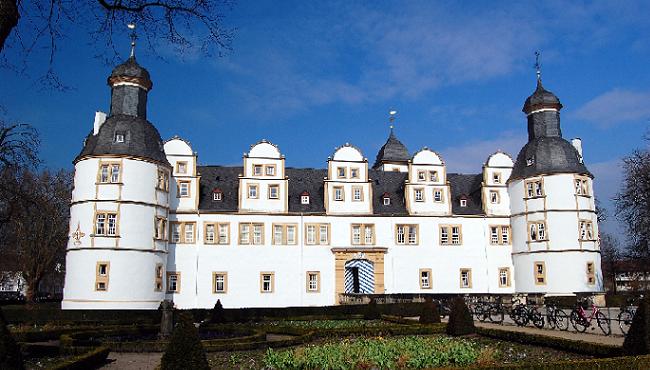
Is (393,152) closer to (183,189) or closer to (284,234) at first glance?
(284,234)

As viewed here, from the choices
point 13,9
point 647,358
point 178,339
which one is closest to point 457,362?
point 647,358

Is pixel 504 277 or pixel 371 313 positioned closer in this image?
pixel 371 313

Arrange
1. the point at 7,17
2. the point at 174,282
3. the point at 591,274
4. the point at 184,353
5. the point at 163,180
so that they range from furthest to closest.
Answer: the point at 591,274 → the point at 174,282 → the point at 163,180 → the point at 184,353 → the point at 7,17

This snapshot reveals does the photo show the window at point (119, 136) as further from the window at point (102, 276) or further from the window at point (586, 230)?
the window at point (586, 230)

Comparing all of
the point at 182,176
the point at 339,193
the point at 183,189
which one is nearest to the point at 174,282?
the point at 183,189

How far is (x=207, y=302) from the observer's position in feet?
111

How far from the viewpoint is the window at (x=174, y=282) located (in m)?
33.6

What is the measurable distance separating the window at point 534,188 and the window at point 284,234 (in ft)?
49.3

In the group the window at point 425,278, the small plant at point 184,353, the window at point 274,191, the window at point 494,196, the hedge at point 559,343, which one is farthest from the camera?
the window at point 494,196

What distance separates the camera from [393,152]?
4875 cm

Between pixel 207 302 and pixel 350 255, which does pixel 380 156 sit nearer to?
pixel 350 255

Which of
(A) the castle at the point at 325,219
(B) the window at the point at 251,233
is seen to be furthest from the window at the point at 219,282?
(B) the window at the point at 251,233

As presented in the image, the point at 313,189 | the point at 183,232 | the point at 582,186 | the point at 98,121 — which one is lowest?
the point at 183,232

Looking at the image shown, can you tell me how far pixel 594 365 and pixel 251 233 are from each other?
2648cm
